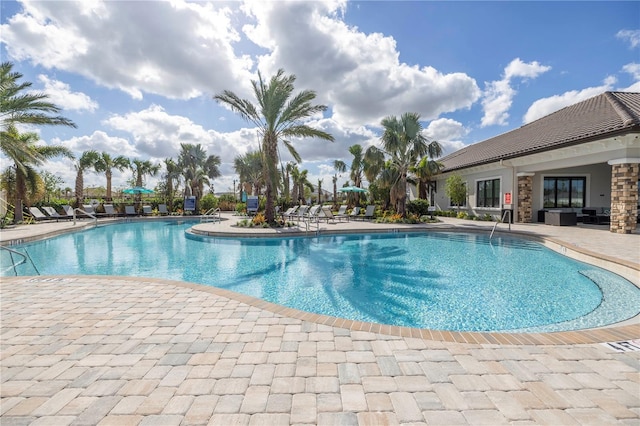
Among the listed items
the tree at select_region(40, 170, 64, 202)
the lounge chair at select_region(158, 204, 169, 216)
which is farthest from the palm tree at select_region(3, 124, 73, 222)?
the tree at select_region(40, 170, 64, 202)

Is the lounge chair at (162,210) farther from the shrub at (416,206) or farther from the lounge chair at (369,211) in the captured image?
the shrub at (416,206)

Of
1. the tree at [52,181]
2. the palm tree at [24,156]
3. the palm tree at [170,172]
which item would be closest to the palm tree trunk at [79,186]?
the palm tree at [170,172]

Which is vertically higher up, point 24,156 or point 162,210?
point 24,156

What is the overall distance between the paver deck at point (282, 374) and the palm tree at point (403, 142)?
14.2 m

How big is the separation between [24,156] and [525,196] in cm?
2473

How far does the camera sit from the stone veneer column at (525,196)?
1602cm

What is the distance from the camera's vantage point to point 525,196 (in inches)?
Answer: 632

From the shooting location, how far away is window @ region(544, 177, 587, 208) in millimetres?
16797

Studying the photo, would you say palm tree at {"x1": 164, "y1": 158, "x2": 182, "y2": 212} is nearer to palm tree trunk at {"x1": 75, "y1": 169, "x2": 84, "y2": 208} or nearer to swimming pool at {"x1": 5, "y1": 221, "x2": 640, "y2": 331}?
palm tree trunk at {"x1": 75, "y1": 169, "x2": 84, "y2": 208}

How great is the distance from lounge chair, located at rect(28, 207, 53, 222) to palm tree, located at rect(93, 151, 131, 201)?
985 cm

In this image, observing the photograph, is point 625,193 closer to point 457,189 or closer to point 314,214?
point 457,189

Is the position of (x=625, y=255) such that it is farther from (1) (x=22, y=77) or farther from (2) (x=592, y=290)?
(1) (x=22, y=77)

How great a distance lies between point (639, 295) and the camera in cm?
535

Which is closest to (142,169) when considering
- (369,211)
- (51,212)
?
(51,212)
